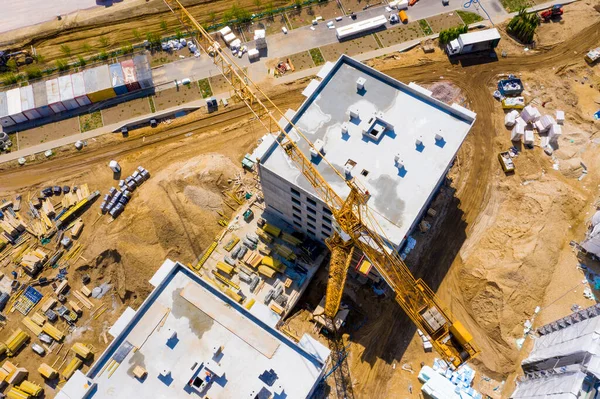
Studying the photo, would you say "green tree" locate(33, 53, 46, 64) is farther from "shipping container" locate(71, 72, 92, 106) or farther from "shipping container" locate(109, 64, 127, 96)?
"shipping container" locate(109, 64, 127, 96)

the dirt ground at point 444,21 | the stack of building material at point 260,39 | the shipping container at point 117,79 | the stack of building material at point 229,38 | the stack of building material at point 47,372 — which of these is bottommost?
the stack of building material at point 47,372

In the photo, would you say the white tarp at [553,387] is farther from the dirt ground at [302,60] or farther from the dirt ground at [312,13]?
the dirt ground at [312,13]

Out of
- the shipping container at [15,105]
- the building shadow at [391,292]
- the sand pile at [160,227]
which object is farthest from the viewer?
the shipping container at [15,105]

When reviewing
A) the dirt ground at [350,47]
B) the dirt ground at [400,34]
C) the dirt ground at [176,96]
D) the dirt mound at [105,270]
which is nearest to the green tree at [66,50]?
the dirt ground at [176,96]

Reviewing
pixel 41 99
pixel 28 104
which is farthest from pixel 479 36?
pixel 28 104

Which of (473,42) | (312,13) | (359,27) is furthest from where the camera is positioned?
(312,13)

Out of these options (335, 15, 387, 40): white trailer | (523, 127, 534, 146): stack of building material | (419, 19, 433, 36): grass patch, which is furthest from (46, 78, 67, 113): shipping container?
(523, 127, 534, 146): stack of building material

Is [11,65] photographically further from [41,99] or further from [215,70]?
[215,70]

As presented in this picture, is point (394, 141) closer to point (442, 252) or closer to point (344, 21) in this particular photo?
point (442, 252)
